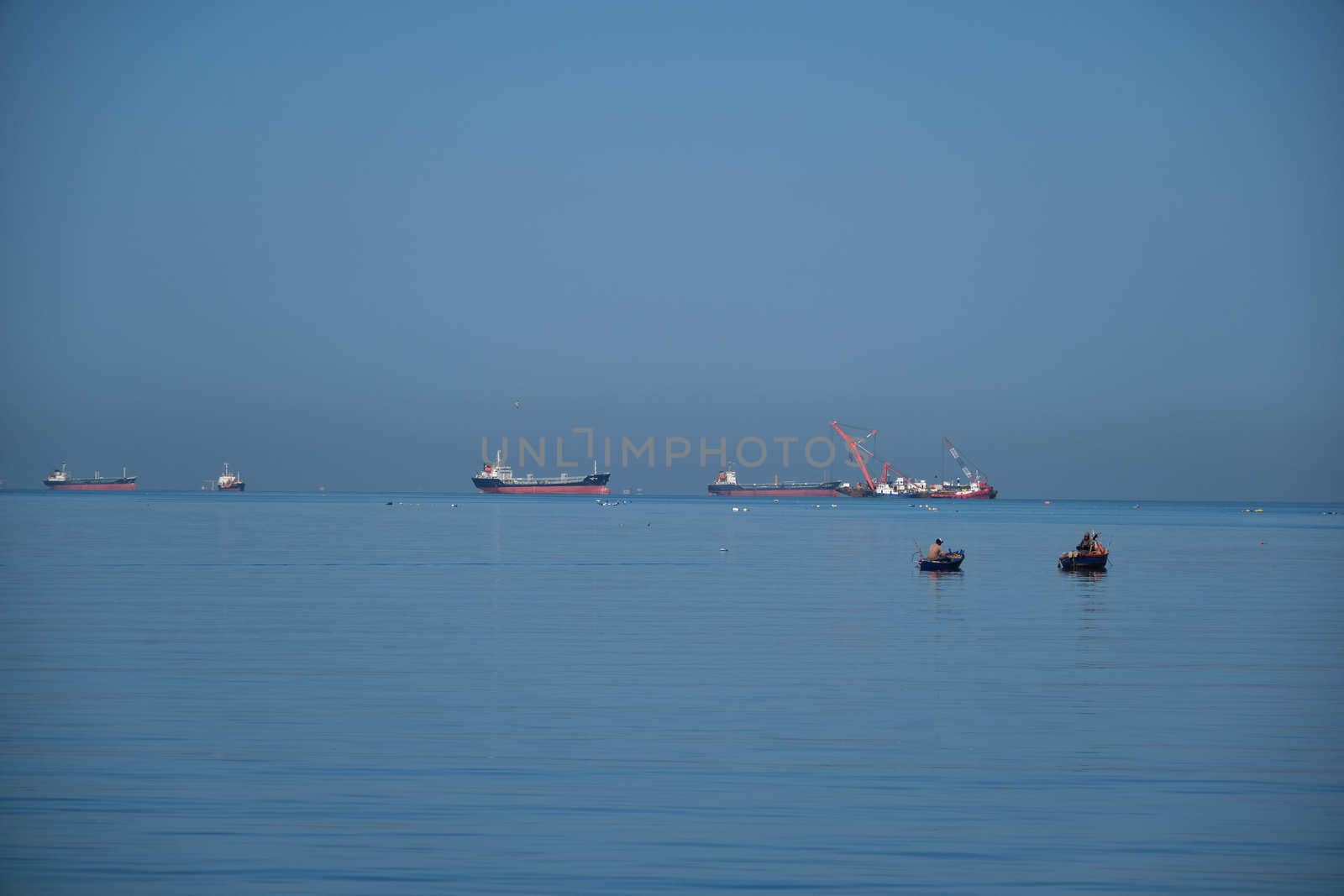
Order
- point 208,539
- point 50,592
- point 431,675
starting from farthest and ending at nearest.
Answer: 1. point 208,539
2. point 50,592
3. point 431,675

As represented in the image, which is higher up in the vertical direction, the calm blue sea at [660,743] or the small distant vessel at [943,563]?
the small distant vessel at [943,563]

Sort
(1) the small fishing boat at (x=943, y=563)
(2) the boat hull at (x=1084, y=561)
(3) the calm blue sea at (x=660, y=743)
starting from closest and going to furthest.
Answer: (3) the calm blue sea at (x=660, y=743), (1) the small fishing boat at (x=943, y=563), (2) the boat hull at (x=1084, y=561)

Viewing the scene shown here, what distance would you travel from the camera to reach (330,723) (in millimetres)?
20047

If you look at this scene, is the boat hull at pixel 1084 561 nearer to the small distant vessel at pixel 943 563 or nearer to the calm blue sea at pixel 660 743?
the small distant vessel at pixel 943 563

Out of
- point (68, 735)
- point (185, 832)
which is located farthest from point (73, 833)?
point (68, 735)

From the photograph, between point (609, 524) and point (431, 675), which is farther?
point (609, 524)

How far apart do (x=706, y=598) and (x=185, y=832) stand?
2964cm

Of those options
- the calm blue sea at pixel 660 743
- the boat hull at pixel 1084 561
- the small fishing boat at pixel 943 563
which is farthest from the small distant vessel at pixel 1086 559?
the calm blue sea at pixel 660 743

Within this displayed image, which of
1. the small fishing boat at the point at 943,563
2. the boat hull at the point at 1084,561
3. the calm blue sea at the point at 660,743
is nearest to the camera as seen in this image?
the calm blue sea at the point at 660,743

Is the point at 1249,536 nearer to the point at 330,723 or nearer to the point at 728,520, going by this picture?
the point at 728,520

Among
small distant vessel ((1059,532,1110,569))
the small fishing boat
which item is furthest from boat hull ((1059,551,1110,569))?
the small fishing boat

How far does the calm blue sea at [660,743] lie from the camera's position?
1329 centimetres

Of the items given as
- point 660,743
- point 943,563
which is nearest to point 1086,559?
point 943,563

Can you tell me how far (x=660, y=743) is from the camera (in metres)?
18.7
